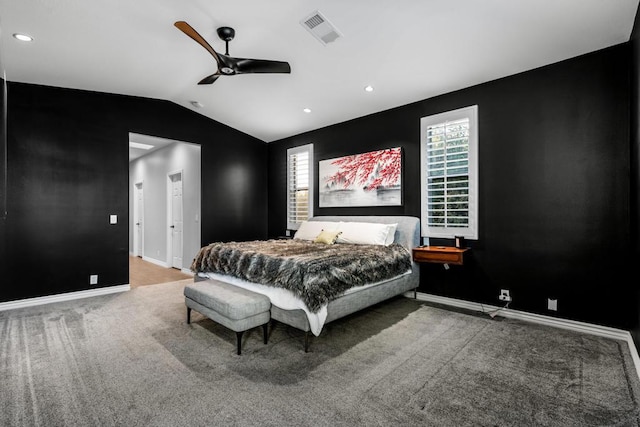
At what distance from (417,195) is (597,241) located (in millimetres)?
1973

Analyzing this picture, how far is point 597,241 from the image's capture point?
9.85ft

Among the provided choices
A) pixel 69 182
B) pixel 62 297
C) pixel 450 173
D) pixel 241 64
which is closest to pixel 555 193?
pixel 450 173

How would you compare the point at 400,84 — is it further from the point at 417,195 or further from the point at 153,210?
the point at 153,210

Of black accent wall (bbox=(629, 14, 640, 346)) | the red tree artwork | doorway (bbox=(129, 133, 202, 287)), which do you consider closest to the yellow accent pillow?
the red tree artwork

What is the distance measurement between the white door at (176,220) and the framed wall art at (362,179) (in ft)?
10.3

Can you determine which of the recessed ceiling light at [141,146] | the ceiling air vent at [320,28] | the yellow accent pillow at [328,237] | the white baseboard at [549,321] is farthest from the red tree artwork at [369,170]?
the recessed ceiling light at [141,146]

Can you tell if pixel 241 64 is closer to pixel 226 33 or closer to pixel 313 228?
pixel 226 33

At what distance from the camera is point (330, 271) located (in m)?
2.81

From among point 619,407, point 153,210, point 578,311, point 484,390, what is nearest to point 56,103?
point 153,210

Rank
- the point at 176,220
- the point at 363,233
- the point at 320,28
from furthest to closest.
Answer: the point at 176,220
the point at 363,233
the point at 320,28

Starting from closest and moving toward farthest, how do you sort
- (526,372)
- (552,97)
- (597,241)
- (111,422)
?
(111,422)
(526,372)
(597,241)
(552,97)

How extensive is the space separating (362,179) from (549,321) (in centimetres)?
299

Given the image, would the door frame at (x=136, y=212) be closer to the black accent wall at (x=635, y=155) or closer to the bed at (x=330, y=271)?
the bed at (x=330, y=271)

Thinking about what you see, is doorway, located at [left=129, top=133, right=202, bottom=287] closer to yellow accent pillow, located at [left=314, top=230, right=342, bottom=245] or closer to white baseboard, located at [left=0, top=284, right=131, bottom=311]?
white baseboard, located at [left=0, top=284, right=131, bottom=311]
